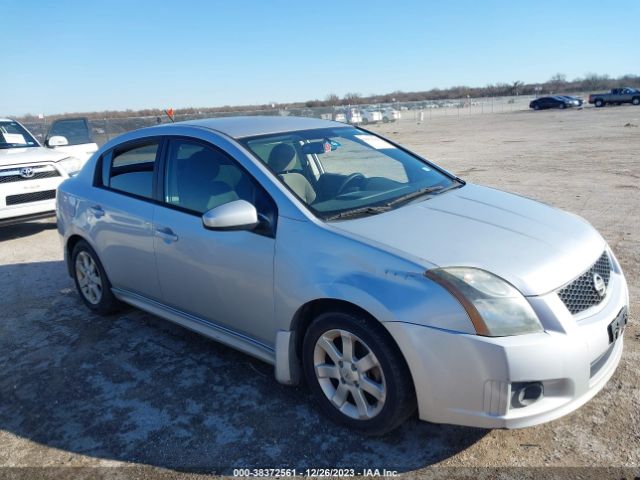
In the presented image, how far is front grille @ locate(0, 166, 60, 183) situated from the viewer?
7.66 m

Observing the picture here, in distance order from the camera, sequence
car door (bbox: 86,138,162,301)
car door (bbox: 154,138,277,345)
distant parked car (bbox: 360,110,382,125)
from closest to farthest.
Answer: car door (bbox: 154,138,277,345) < car door (bbox: 86,138,162,301) < distant parked car (bbox: 360,110,382,125)

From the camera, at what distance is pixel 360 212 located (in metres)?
3.19

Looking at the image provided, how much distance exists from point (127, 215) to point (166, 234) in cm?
56

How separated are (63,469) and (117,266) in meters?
1.85

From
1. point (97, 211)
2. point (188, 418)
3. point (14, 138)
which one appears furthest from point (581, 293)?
point (14, 138)

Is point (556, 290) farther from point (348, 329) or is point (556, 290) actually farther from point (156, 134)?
point (156, 134)

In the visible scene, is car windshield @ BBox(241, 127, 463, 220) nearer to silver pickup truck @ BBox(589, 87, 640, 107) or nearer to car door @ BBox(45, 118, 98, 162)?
car door @ BBox(45, 118, 98, 162)

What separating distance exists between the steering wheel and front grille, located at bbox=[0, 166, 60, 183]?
238 inches

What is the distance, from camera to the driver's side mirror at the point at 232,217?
3.05m

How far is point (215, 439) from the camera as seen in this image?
3.00 meters

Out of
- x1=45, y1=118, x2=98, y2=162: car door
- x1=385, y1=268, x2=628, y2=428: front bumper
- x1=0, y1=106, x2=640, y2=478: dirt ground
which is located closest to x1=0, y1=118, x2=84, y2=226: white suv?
Answer: x1=45, y1=118, x2=98, y2=162: car door

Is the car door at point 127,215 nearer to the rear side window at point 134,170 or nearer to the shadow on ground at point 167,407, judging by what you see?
the rear side window at point 134,170

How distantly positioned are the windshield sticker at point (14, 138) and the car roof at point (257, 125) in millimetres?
6296

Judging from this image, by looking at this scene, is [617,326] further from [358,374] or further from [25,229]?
[25,229]
